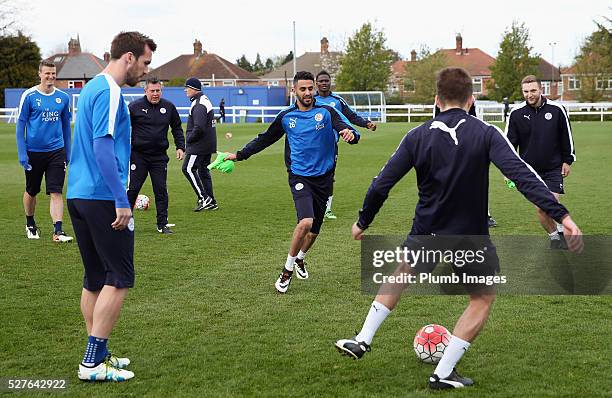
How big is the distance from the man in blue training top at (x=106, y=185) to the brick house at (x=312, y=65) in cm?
8761

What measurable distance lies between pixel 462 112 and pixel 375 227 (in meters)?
6.84

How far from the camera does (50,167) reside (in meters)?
10.6

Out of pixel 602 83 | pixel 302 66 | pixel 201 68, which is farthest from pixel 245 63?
pixel 602 83

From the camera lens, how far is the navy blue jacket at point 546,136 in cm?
975

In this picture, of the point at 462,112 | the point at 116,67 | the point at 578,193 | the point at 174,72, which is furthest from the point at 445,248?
the point at 174,72

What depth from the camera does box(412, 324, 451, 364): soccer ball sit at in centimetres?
548

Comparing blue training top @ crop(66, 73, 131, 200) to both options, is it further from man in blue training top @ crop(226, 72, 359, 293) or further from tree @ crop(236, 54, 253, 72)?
tree @ crop(236, 54, 253, 72)

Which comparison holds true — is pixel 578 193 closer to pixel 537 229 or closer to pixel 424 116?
pixel 537 229

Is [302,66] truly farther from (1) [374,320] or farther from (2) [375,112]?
(1) [374,320]

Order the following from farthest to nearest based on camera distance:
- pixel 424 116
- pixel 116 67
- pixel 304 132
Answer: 1. pixel 424 116
2. pixel 304 132
3. pixel 116 67

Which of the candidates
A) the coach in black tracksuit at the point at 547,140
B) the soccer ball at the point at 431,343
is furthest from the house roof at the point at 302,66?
→ the soccer ball at the point at 431,343

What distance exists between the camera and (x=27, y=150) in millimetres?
10391

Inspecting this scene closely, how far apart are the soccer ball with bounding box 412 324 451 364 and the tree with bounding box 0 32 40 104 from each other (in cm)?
6610

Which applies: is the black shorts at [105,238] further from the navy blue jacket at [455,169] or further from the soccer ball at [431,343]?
the soccer ball at [431,343]
